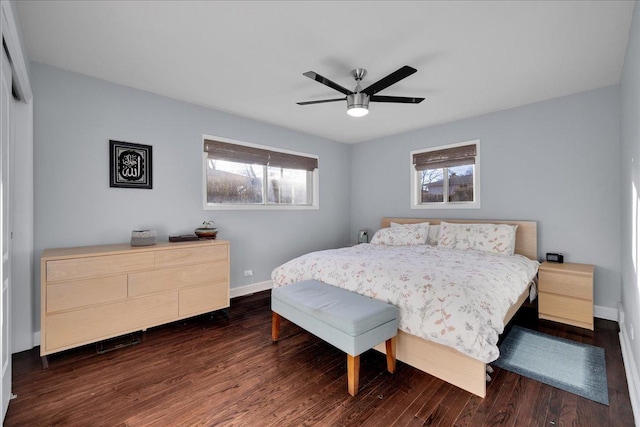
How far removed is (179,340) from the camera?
264 centimetres

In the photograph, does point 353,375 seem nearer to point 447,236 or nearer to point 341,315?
point 341,315

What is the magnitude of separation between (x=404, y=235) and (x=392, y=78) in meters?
2.39

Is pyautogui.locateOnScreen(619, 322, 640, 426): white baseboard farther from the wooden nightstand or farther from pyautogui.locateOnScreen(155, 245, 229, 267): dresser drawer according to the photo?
pyautogui.locateOnScreen(155, 245, 229, 267): dresser drawer

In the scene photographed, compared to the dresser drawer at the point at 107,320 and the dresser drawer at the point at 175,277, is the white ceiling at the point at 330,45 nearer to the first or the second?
the dresser drawer at the point at 175,277

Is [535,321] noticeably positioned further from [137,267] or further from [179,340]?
[137,267]

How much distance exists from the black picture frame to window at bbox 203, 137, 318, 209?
0.64m

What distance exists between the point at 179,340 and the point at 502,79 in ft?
12.9

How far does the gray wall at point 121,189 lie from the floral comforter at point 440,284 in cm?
111

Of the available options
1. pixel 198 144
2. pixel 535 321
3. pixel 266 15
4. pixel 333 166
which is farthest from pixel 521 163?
pixel 198 144

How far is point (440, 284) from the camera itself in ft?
6.84

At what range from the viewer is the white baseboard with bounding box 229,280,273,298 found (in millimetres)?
3781

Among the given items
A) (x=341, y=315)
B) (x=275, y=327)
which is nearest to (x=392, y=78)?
(x=341, y=315)

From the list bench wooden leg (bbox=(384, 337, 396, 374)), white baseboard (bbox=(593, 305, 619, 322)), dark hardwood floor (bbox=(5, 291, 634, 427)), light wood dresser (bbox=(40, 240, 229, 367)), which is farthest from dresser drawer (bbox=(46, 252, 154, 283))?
white baseboard (bbox=(593, 305, 619, 322))

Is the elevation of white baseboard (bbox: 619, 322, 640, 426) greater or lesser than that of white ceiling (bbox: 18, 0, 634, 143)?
lesser
